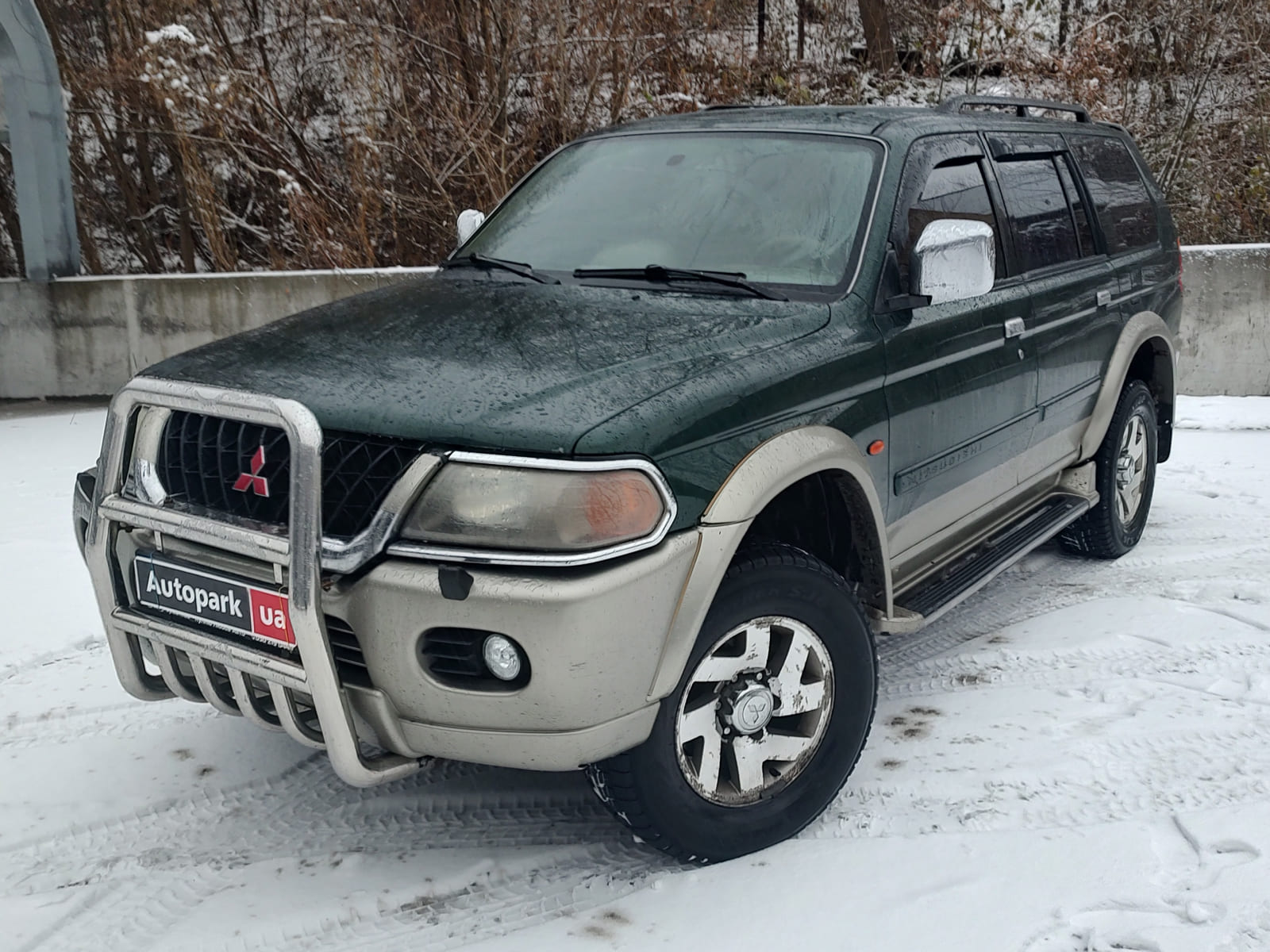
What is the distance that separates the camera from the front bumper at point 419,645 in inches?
98.3

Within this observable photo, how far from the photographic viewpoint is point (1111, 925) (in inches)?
108

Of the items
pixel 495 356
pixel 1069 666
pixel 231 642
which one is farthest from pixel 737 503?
pixel 1069 666

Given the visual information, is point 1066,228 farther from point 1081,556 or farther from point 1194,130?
point 1194,130

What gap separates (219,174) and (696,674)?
31.8ft

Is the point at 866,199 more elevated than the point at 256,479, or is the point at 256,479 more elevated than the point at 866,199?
the point at 866,199

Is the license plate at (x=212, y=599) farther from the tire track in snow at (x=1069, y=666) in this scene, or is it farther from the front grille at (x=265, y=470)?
the tire track in snow at (x=1069, y=666)

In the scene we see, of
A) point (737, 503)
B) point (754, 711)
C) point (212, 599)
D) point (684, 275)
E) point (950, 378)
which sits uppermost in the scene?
point (684, 275)

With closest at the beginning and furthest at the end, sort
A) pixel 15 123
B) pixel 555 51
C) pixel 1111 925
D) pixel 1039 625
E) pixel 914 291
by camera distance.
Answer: pixel 1111 925
pixel 914 291
pixel 1039 625
pixel 15 123
pixel 555 51

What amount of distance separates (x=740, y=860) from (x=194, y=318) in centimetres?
700

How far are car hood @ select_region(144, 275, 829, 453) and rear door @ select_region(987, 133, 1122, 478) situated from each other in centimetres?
139

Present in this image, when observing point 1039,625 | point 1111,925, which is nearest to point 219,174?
point 1039,625

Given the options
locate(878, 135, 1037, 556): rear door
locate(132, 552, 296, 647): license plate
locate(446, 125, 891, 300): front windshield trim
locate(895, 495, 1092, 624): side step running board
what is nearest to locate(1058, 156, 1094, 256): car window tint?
locate(878, 135, 1037, 556): rear door

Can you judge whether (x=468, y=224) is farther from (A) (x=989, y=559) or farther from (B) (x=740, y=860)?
(B) (x=740, y=860)

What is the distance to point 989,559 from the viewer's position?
4.19m
